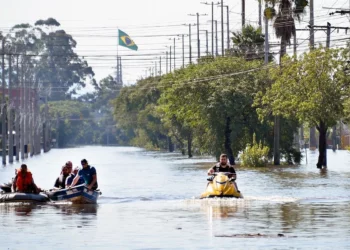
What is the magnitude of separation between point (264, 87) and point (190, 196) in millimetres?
36591

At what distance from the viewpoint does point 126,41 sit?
174000mm

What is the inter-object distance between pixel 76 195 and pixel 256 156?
4109cm

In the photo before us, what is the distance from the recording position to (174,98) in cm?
9694

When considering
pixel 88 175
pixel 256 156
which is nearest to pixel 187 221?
pixel 88 175

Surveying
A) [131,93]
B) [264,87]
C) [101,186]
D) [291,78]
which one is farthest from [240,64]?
[131,93]

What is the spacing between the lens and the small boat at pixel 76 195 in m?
43.0

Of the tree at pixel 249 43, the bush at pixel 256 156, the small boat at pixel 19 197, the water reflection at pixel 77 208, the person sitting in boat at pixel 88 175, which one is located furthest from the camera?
the tree at pixel 249 43

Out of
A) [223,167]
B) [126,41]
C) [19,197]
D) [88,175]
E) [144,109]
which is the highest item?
[126,41]

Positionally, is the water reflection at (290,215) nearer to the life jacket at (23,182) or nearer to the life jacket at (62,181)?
the life jacket at (62,181)

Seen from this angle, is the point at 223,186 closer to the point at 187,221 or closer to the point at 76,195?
the point at 76,195

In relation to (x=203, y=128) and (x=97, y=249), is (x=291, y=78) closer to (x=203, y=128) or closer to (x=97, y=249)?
(x=203, y=128)

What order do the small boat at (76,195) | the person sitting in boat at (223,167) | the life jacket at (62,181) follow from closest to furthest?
the small boat at (76,195) → the person sitting in boat at (223,167) → the life jacket at (62,181)

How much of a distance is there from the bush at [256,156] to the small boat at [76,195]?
39.8 m

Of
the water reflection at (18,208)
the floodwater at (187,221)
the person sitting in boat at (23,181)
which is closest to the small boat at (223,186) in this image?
the floodwater at (187,221)
